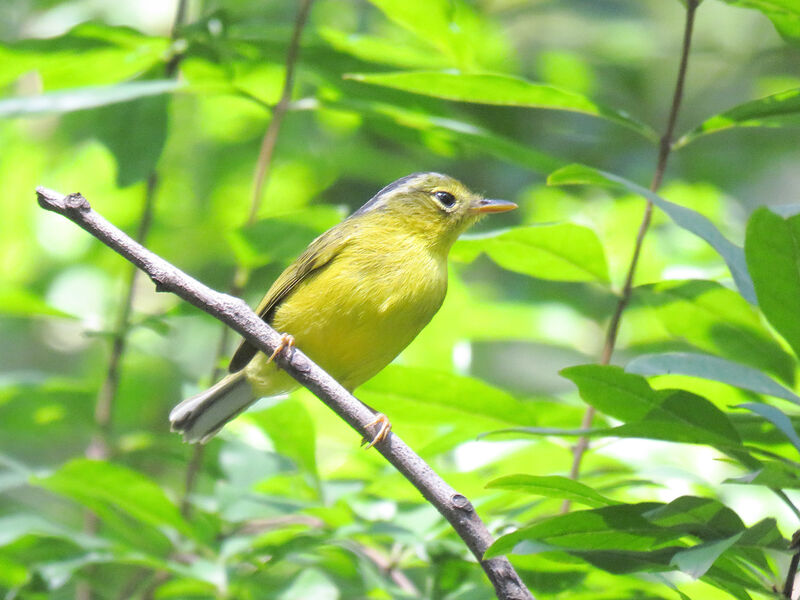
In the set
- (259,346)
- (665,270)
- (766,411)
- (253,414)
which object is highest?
(665,270)

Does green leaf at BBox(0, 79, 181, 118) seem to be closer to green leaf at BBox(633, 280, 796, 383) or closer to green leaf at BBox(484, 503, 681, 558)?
green leaf at BBox(633, 280, 796, 383)

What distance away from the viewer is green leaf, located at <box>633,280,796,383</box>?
110 inches

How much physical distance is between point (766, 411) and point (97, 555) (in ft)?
6.86

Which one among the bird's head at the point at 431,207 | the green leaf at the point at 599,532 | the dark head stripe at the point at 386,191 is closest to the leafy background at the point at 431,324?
the green leaf at the point at 599,532

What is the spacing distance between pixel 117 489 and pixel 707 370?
1902 mm

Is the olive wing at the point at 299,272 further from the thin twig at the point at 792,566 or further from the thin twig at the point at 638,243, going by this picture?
the thin twig at the point at 792,566

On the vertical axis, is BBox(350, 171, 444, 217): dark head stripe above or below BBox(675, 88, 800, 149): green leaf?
above

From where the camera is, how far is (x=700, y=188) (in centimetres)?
468

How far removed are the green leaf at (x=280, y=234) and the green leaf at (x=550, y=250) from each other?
27.7 inches

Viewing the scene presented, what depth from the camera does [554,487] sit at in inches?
80.7

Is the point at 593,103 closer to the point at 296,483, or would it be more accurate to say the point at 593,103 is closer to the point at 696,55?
the point at 296,483

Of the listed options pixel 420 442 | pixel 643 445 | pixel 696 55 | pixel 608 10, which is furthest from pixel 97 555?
pixel 696 55

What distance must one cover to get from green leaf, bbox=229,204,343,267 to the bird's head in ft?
2.10

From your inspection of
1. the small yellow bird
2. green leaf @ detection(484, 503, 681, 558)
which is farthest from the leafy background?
the small yellow bird
